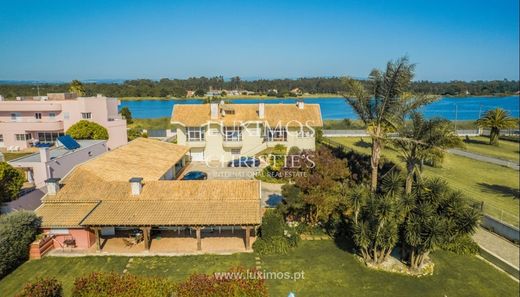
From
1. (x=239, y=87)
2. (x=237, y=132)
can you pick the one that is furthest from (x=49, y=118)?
(x=239, y=87)

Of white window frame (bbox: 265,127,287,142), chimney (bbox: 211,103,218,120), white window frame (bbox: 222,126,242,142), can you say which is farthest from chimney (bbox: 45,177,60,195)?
white window frame (bbox: 265,127,287,142)

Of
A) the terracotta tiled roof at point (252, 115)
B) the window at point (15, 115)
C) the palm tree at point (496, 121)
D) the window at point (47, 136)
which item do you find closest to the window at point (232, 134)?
the terracotta tiled roof at point (252, 115)

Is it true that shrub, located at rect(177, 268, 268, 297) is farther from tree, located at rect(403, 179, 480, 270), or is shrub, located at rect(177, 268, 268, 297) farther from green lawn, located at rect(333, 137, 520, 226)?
green lawn, located at rect(333, 137, 520, 226)

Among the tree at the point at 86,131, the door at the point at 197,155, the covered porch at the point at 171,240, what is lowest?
the covered porch at the point at 171,240

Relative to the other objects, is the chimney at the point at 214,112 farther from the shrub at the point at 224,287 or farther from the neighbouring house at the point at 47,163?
the shrub at the point at 224,287

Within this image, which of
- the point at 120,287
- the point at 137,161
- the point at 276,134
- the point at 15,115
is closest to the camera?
the point at 120,287

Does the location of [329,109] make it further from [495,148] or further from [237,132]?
[237,132]

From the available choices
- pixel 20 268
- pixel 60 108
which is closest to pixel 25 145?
pixel 60 108
